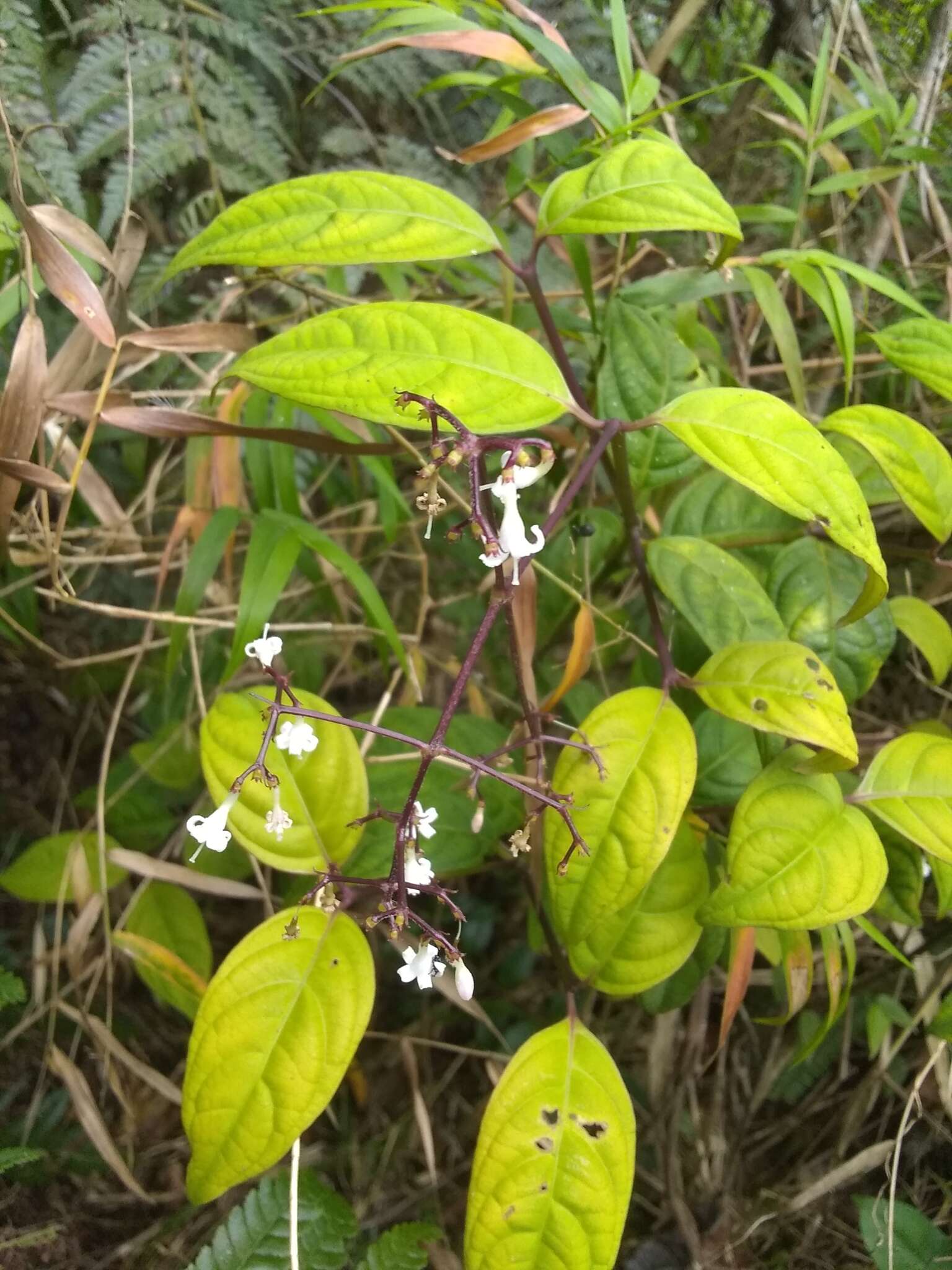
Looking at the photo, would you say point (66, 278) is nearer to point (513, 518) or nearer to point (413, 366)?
point (413, 366)

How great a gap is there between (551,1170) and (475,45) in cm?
105

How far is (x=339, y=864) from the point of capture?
2.70 ft

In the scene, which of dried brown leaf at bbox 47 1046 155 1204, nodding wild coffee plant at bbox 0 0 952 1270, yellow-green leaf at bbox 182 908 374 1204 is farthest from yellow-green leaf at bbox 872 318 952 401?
dried brown leaf at bbox 47 1046 155 1204

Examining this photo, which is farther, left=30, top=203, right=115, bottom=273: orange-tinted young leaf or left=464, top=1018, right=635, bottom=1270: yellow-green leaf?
left=30, top=203, right=115, bottom=273: orange-tinted young leaf

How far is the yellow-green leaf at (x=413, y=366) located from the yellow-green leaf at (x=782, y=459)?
4.4 inches

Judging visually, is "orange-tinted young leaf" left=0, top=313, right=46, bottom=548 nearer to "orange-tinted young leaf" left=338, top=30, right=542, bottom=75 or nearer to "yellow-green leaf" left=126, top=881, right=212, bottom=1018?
"orange-tinted young leaf" left=338, top=30, right=542, bottom=75

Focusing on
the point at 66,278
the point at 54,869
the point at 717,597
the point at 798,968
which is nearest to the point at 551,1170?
the point at 798,968

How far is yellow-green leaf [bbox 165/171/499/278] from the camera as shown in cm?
70

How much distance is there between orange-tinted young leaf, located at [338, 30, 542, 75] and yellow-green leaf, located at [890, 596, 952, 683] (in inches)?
27.5

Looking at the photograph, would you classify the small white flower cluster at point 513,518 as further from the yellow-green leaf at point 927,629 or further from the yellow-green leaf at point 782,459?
the yellow-green leaf at point 927,629

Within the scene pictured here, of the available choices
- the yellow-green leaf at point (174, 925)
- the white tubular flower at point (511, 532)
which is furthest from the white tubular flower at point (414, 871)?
the yellow-green leaf at point (174, 925)

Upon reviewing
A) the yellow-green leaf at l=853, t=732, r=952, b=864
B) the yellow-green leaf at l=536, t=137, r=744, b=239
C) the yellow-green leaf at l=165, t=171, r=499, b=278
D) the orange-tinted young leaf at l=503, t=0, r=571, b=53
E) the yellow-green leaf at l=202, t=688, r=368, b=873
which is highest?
the orange-tinted young leaf at l=503, t=0, r=571, b=53

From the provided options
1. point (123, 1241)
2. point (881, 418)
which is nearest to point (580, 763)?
point (881, 418)

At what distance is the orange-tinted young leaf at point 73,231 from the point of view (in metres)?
0.85
